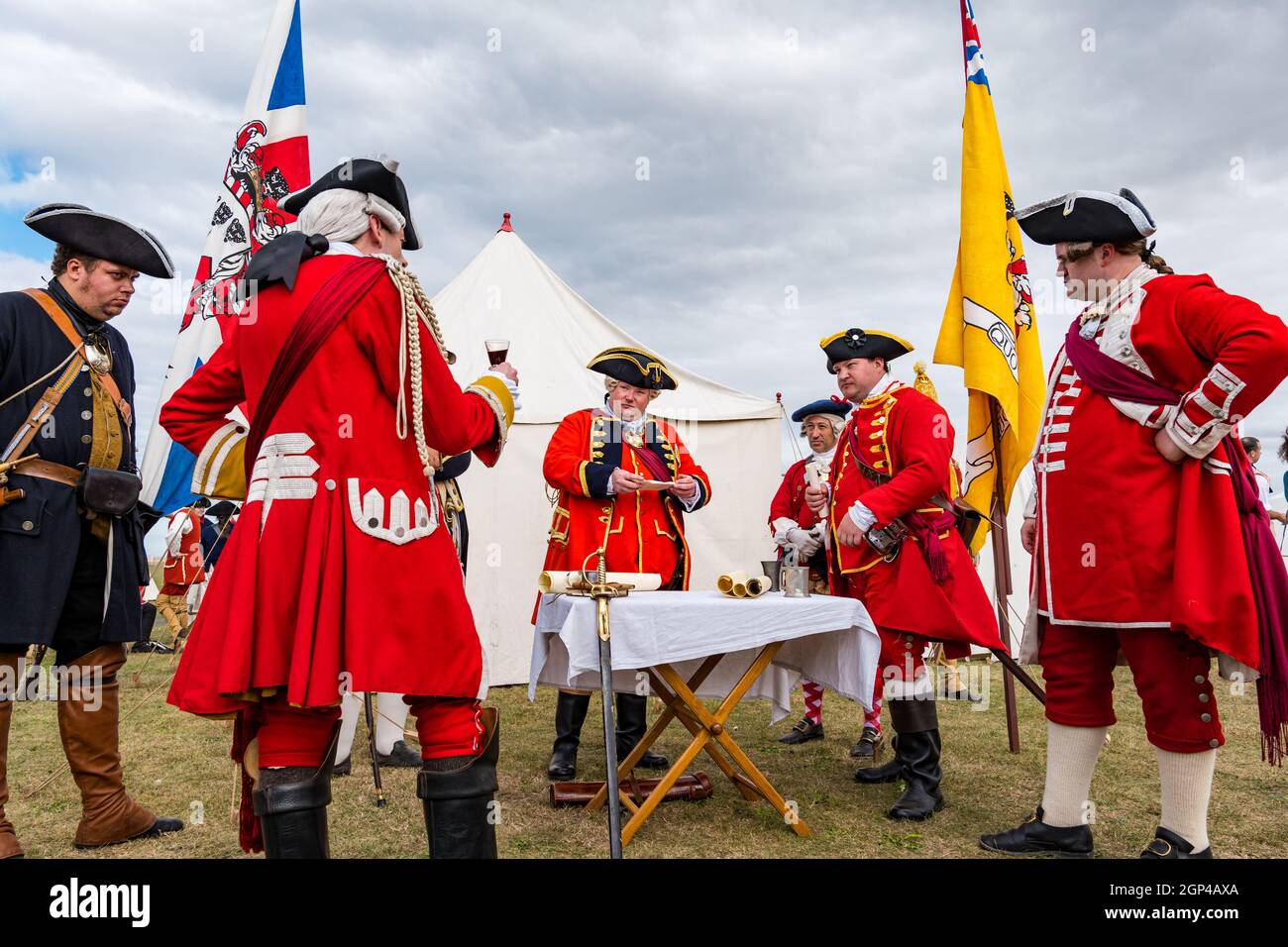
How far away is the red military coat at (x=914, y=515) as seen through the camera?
3.55 meters

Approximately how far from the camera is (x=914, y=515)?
12.1 ft

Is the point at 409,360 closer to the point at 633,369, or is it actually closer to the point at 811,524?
the point at 633,369

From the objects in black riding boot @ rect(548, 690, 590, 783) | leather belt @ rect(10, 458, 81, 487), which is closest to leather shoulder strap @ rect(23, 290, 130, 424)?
leather belt @ rect(10, 458, 81, 487)

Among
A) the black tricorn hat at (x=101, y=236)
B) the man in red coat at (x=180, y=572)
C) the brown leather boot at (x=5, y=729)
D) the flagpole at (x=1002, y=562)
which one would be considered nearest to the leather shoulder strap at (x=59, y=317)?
the black tricorn hat at (x=101, y=236)

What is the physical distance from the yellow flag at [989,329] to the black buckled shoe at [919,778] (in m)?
1.56

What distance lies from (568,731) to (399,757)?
0.87 m

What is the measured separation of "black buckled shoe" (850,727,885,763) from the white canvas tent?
2.56 metres

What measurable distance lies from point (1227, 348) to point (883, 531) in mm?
1473

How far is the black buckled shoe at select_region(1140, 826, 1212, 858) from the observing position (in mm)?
2668

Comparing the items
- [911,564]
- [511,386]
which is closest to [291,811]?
[511,386]

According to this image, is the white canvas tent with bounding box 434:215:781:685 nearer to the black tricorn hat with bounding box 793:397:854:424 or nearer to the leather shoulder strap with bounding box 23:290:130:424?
the black tricorn hat with bounding box 793:397:854:424

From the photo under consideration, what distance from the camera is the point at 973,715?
19.3 feet
